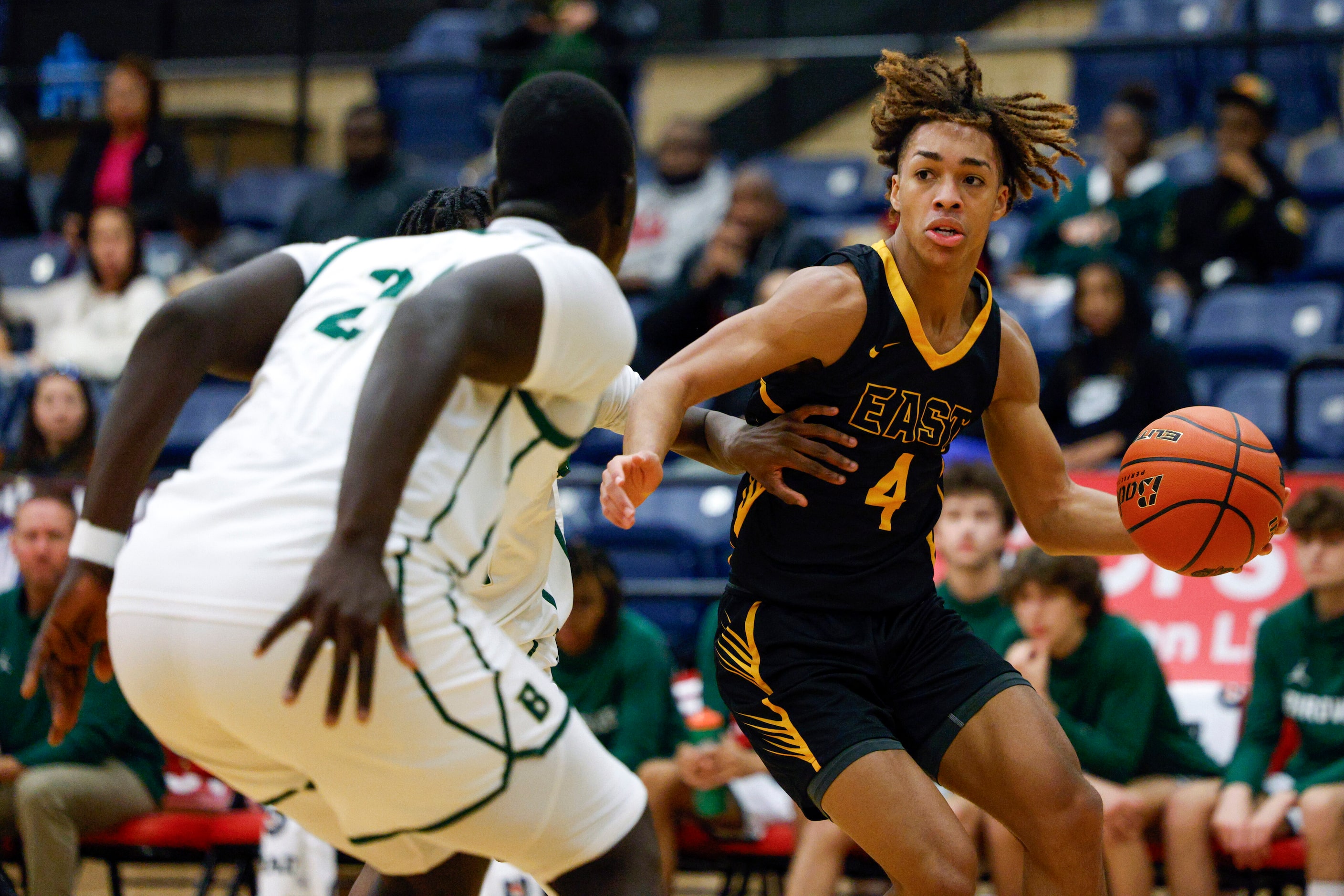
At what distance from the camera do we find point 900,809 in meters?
3.09

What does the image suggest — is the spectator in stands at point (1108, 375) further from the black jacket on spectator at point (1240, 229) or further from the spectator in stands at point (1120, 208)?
the black jacket on spectator at point (1240, 229)

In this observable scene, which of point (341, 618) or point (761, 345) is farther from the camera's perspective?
point (761, 345)

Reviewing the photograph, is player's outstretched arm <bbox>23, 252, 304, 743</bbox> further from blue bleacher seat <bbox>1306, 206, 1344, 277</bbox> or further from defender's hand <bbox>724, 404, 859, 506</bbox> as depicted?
blue bleacher seat <bbox>1306, 206, 1344, 277</bbox>

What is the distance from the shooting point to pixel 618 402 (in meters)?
3.41

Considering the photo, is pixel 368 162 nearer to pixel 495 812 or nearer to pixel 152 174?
pixel 152 174

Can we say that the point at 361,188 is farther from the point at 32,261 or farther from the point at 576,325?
the point at 576,325

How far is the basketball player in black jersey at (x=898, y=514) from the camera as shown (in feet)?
10.5

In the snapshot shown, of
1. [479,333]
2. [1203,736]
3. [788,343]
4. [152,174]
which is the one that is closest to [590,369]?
[479,333]

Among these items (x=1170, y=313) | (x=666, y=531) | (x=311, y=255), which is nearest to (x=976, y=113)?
(x=311, y=255)

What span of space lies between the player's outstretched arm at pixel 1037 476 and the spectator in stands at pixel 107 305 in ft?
16.7

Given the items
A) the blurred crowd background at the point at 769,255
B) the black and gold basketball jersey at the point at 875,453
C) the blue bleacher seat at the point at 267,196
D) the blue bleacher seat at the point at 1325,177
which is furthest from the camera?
the blue bleacher seat at the point at 267,196

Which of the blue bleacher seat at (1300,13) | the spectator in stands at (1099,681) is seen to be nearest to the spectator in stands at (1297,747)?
the spectator in stands at (1099,681)

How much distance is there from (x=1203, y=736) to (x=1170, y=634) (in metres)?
0.39

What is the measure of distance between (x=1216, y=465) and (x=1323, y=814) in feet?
5.64
